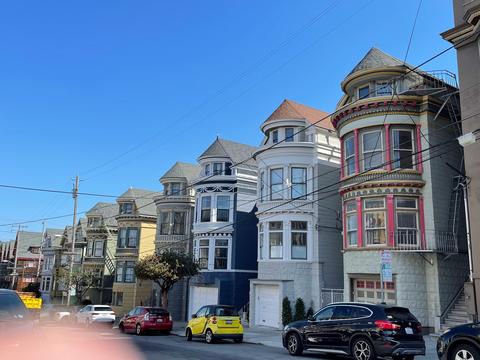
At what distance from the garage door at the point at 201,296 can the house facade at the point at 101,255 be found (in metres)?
19.4

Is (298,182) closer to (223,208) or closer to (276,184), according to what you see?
(276,184)

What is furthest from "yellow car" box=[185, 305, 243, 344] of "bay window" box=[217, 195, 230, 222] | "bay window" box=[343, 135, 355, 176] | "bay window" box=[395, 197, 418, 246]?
"bay window" box=[217, 195, 230, 222]

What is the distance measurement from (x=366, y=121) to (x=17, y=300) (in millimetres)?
17483

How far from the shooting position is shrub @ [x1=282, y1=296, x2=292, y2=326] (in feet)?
81.7

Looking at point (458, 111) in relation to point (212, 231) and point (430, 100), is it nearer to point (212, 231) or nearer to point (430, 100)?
point (430, 100)

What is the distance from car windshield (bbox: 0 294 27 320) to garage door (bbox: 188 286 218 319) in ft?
73.9

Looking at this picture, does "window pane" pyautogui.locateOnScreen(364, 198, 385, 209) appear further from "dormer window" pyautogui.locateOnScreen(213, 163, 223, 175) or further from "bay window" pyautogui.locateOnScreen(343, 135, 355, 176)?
"dormer window" pyautogui.locateOnScreen(213, 163, 223, 175)

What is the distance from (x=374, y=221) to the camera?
2208cm

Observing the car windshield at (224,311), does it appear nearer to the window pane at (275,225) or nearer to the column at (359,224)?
the column at (359,224)

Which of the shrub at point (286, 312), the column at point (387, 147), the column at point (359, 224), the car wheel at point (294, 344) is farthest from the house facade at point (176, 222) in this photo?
the car wheel at point (294, 344)

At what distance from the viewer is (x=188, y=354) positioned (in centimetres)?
1469

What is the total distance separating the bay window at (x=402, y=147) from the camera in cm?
2211

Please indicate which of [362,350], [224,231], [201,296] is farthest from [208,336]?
[201,296]

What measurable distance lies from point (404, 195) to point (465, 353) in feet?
40.7
